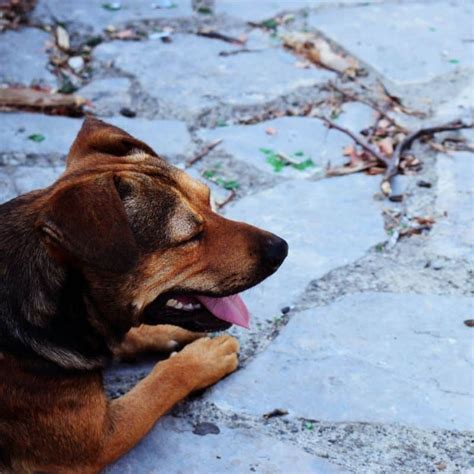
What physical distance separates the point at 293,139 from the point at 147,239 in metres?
2.12

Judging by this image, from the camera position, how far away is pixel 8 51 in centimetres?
590

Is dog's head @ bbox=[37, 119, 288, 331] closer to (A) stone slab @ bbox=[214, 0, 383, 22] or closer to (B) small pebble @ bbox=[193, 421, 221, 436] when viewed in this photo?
(B) small pebble @ bbox=[193, 421, 221, 436]

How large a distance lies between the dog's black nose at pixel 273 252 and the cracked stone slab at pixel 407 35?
2492 millimetres

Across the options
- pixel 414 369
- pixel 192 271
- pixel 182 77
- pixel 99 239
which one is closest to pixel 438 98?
pixel 182 77

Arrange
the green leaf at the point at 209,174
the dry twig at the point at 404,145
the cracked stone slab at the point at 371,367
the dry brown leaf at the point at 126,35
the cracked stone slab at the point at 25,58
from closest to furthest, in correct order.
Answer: the cracked stone slab at the point at 371,367 < the dry twig at the point at 404,145 < the green leaf at the point at 209,174 < the cracked stone slab at the point at 25,58 < the dry brown leaf at the point at 126,35

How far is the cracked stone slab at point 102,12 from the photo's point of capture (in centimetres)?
631

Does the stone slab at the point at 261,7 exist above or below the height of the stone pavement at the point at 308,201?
above

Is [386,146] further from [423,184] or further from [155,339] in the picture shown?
[155,339]

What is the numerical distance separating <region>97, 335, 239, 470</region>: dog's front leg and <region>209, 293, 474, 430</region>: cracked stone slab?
0.29ft

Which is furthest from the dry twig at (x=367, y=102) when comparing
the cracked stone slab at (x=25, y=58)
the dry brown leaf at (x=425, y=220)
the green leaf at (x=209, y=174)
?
the cracked stone slab at (x=25, y=58)

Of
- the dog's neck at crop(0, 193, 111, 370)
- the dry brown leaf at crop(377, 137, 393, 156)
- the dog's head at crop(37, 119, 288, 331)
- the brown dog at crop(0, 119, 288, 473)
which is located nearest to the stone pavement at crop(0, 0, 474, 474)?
the dry brown leaf at crop(377, 137, 393, 156)

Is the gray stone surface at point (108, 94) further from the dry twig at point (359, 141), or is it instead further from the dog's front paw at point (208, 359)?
the dog's front paw at point (208, 359)

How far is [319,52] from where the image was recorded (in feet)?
19.4

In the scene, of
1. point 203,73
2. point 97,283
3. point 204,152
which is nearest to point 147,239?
point 97,283
